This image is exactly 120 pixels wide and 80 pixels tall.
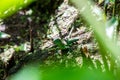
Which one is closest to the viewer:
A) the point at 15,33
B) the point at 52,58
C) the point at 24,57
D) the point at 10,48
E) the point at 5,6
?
the point at 5,6

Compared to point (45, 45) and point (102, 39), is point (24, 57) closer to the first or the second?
point (45, 45)

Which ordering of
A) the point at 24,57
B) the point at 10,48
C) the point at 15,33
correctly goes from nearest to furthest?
1. the point at 24,57
2. the point at 10,48
3. the point at 15,33

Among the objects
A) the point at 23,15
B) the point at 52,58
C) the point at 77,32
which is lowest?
the point at 52,58

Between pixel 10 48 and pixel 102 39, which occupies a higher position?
pixel 102 39

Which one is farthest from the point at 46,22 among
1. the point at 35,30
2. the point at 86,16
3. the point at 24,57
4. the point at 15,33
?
the point at 86,16

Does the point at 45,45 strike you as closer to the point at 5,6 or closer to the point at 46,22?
the point at 46,22

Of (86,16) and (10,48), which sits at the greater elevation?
(86,16)

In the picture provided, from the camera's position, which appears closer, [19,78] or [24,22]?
[19,78]

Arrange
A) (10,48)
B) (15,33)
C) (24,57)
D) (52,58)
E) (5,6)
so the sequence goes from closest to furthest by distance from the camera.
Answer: (5,6) → (52,58) → (24,57) → (10,48) → (15,33)

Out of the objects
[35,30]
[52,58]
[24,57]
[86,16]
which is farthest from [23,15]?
[86,16]
